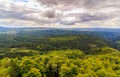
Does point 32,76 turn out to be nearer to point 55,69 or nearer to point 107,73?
point 55,69

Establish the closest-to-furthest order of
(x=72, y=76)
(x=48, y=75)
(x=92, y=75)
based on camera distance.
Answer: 1. (x=92, y=75)
2. (x=72, y=76)
3. (x=48, y=75)

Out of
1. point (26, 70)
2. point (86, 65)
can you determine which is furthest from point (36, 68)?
point (86, 65)

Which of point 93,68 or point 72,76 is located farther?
point 93,68

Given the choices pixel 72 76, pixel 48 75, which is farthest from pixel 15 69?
pixel 72 76

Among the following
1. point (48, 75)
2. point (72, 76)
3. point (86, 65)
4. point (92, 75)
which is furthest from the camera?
point (86, 65)

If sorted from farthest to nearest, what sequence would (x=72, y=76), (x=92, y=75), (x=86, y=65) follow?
(x=86, y=65), (x=72, y=76), (x=92, y=75)

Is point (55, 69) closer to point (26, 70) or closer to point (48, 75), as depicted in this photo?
point (48, 75)

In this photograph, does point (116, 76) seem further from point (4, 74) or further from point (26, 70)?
point (4, 74)

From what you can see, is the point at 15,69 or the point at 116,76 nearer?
the point at 116,76

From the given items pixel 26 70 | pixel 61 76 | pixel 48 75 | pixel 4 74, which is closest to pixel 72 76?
pixel 61 76
